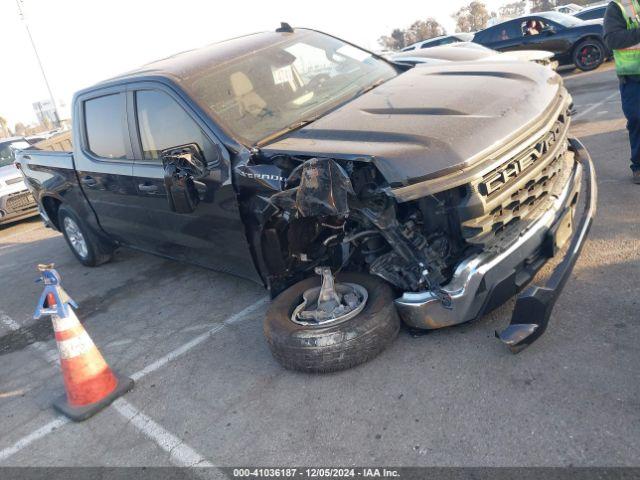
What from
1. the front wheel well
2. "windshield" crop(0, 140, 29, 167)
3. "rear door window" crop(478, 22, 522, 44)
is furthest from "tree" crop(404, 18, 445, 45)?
the front wheel well

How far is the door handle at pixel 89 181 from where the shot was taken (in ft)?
16.8

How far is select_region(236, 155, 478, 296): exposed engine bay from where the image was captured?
9.36 ft

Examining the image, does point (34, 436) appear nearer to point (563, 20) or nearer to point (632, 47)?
point (632, 47)

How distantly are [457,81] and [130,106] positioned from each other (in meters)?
2.58

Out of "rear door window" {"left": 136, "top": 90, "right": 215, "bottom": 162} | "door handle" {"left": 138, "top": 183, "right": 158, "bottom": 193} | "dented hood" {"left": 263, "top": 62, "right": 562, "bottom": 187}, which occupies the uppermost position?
"rear door window" {"left": 136, "top": 90, "right": 215, "bottom": 162}

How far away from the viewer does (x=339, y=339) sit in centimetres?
303

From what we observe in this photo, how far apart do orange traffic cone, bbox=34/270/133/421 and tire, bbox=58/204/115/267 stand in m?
2.74

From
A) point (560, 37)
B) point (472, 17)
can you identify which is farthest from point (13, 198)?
point (472, 17)

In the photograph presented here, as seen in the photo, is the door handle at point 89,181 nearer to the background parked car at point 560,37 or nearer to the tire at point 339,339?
the tire at point 339,339

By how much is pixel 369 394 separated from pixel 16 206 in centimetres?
913

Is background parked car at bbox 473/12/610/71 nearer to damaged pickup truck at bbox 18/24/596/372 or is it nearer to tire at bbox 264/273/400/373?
damaged pickup truck at bbox 18/24/596/372

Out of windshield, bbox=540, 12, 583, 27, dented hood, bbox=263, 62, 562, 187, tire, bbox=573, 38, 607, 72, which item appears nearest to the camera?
dented hood, bbox=263, 62, 562, 187

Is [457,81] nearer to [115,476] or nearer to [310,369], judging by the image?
[310,369]

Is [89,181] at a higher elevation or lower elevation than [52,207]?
higher
